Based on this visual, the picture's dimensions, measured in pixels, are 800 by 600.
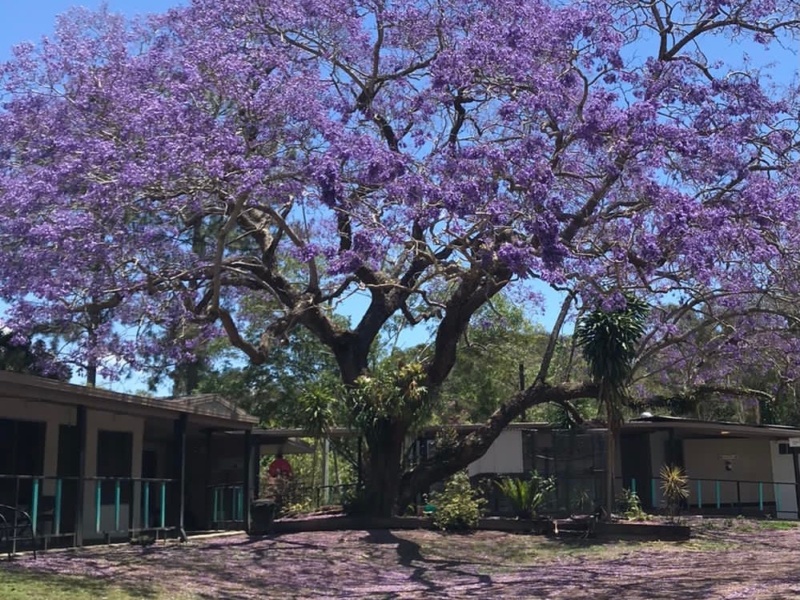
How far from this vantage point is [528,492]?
21016 mm

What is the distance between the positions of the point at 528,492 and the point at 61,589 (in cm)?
1170

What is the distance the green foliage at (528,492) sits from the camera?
20906 millimetres

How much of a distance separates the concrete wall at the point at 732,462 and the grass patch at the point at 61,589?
23.1 metres

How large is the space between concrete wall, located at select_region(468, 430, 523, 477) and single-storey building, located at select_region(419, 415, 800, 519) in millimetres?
25

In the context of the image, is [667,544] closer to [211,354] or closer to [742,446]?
[742,446]

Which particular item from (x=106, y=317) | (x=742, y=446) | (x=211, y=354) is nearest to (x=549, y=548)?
(x=106, y=317)

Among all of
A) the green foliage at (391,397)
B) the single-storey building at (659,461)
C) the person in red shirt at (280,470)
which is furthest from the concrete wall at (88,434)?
the single-storey building at (659,461)

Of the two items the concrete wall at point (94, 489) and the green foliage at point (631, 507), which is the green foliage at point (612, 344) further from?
the concrete wall at point (94, 489)

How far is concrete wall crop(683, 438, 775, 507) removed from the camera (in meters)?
31.6

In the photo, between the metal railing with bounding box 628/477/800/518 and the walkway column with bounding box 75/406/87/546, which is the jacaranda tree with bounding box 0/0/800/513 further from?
the metal railing with bounding box 628/477/800/518

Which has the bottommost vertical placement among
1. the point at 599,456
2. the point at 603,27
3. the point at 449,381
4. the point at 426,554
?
the point at 426,554

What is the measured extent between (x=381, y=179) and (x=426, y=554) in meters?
6.88

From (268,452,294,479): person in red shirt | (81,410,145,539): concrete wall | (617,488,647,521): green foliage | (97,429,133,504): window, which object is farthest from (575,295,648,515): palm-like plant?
(97,429,133,504): window

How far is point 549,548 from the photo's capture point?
1827cm
